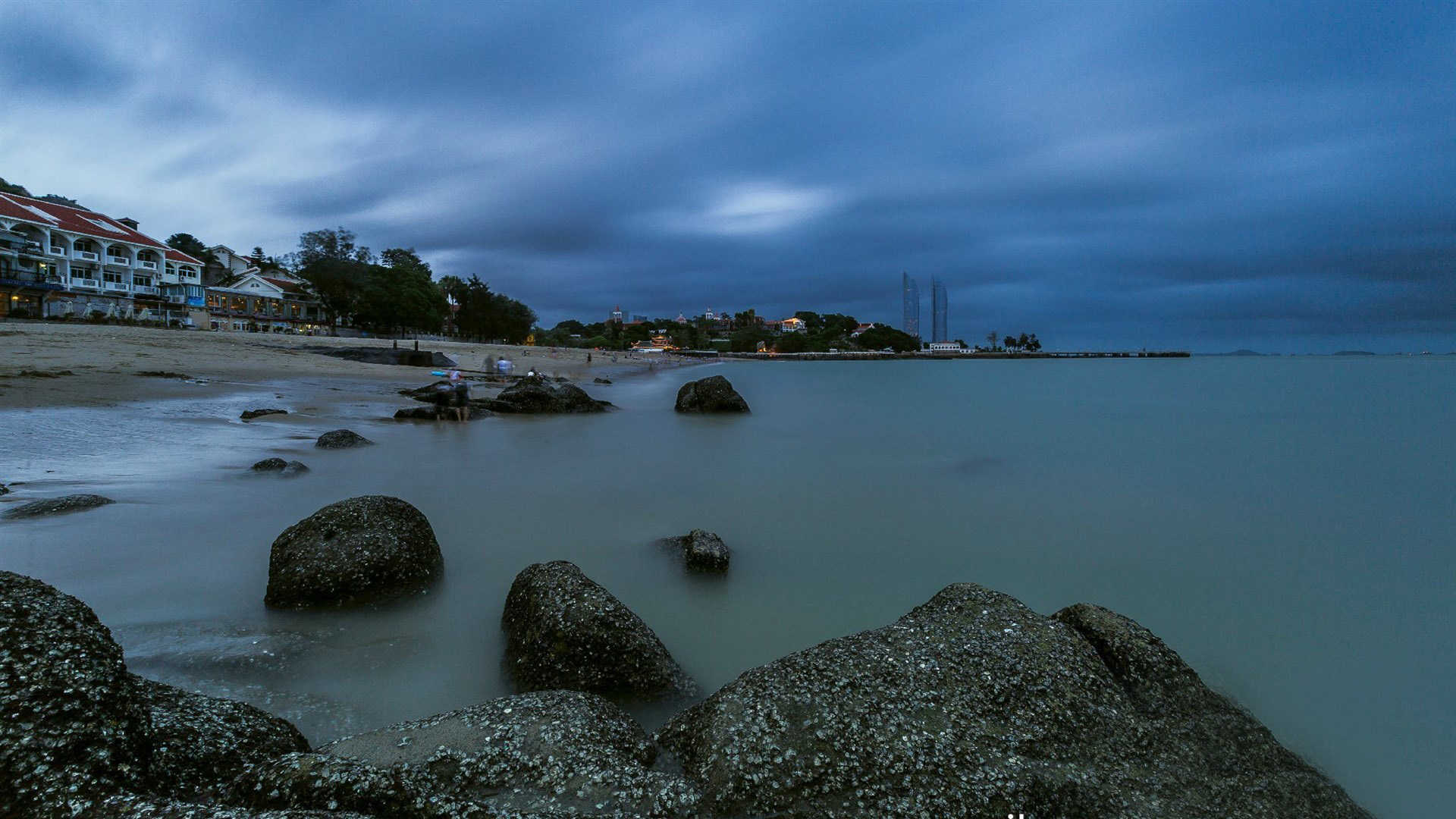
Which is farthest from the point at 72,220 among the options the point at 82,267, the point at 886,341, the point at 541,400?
the point at 886,341

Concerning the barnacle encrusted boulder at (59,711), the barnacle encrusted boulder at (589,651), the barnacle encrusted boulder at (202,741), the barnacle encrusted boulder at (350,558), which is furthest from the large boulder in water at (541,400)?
the barnacle encrusted boulder at (59,711)

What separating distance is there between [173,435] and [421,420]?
188 inches

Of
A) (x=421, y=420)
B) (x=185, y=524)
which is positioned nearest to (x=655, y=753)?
(x=185, y=524)

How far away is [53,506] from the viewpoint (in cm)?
592

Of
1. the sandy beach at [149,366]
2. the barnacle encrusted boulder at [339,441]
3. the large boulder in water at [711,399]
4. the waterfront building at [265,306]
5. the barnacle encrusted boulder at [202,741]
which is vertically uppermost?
the waterfront building at [265,306]

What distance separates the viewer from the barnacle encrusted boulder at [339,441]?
10188mm

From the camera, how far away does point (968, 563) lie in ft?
22.0

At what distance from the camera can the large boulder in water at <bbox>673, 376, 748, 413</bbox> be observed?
20094 millimetres

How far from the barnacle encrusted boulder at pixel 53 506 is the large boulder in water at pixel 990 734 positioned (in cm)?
661

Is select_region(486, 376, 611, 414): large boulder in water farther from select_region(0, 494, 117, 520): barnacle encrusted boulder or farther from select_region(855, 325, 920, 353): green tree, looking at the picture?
select_region(855, 325, 920, 353): green tree

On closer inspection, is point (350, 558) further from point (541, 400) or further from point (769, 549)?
point (541, 400)

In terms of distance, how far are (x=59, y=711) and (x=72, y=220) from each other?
7024 centimetres

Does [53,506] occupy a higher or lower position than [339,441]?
lower

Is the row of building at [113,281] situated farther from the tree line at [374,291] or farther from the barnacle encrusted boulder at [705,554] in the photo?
the barnacle encrusted boulder at [705,554]
